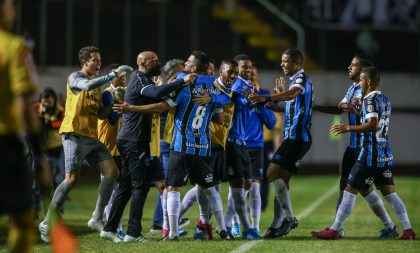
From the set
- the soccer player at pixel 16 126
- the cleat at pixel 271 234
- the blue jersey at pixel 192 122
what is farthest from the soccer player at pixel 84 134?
the soccer player at pixel 16 126

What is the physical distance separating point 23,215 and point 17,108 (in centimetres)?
79

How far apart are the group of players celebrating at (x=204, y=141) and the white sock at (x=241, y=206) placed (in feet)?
0.04

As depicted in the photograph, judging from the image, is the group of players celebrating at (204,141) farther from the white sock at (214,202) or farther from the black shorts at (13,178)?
the black shorts at (13,178)

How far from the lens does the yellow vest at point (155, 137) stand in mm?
12031

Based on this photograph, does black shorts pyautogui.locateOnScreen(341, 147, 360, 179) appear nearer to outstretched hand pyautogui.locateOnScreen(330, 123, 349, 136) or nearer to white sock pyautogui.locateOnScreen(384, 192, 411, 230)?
white sock pyautogui.locateOnScreen(384, 192, 411, 230)

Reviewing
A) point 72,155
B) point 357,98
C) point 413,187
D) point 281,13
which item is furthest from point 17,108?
point 281,13

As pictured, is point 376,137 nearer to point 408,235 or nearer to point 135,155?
point 408,235

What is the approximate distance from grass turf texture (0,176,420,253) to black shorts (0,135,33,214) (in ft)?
10.8

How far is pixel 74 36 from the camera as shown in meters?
28.0

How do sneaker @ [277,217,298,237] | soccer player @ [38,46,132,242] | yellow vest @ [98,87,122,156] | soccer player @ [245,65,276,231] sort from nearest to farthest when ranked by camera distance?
1. soccer player @ [38,46,132,242]
2. sneaker @ [277,217,298,237]
3. yellow vest @ [98,87,122,156]
4. soccer player @ [245,65,276,231]

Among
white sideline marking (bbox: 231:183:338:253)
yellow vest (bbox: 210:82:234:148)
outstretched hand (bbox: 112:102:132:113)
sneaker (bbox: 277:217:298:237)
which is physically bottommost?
white sideline marking (bbox: 231:183:338:253)

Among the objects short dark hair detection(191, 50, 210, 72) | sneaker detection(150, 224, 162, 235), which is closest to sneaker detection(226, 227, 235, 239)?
sneaker detection(150, 224, 162, 235)

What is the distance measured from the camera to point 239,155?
11641 mm

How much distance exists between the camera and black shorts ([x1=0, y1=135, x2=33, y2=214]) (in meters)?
6.76
